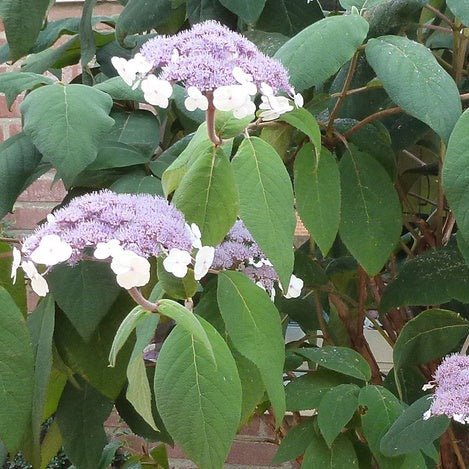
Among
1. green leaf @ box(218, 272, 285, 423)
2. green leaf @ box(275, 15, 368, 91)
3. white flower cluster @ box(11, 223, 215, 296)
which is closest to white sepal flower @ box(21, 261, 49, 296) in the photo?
white flower cluster @ box(11, 223, 215, 296)

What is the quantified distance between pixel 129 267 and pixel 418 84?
282mm

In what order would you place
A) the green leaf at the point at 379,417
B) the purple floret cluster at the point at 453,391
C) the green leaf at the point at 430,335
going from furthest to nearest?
the green leaf at the point at 430,335 < the green leaf at the point at 379,417 < the purple floret cluster at the point at 453,391

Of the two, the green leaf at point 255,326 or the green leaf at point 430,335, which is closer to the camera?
the green leaf at point 255,326

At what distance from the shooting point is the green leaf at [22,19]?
29.9 inches

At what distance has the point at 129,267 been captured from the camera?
39 cm

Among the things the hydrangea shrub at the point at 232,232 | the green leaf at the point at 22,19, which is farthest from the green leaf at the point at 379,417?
the green leaf at the point at 22,19

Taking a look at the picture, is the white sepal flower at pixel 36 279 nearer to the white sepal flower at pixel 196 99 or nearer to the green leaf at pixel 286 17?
the white sepal flower at pixel 196 99

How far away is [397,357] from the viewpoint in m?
0.72

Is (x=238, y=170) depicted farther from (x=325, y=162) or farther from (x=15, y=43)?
(x=15, y=43)

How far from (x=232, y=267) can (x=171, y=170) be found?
74 millimetres

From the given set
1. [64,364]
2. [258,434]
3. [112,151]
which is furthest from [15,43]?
[258,434]

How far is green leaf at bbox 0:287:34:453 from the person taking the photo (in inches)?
21.1

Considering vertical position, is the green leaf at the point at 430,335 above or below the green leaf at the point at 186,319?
below

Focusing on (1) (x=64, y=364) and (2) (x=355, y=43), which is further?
(1) (x=64, y=364)
